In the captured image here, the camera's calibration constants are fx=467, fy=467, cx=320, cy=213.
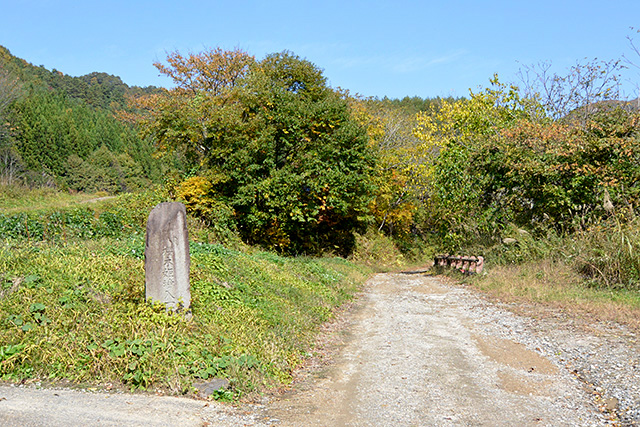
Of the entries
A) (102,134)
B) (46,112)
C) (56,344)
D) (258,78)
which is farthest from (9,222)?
(102,134)

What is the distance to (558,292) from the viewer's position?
35.5 ft

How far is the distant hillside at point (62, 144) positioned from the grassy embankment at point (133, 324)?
41.1 m

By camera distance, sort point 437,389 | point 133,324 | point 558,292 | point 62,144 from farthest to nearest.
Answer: point 62,144 < point 558,292 < point 133,324 < point 437,389

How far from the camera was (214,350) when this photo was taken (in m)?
6.39

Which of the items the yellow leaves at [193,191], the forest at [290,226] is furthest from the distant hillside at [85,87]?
the yellow leaves at [193,191]

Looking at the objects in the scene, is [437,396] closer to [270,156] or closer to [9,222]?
[9,222]

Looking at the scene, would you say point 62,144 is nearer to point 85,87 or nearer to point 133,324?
point 85,87

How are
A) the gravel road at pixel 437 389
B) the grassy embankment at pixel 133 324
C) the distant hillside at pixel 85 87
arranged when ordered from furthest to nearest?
the distant hillside at pixel 85 87 < the grassy embankment at pixel 133 324 < the gravel road at pixel 437 389

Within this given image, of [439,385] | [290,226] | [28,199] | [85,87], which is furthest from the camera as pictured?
[85,87]

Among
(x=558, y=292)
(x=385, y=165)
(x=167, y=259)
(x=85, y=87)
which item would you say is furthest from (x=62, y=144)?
(x=558, y=292)

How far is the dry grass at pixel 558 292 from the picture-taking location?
8.95m

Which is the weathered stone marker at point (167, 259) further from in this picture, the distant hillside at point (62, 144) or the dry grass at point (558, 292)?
the distant hillside at point (62, 144)

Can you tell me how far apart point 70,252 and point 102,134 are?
6800 cm

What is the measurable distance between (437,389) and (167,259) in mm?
4288
